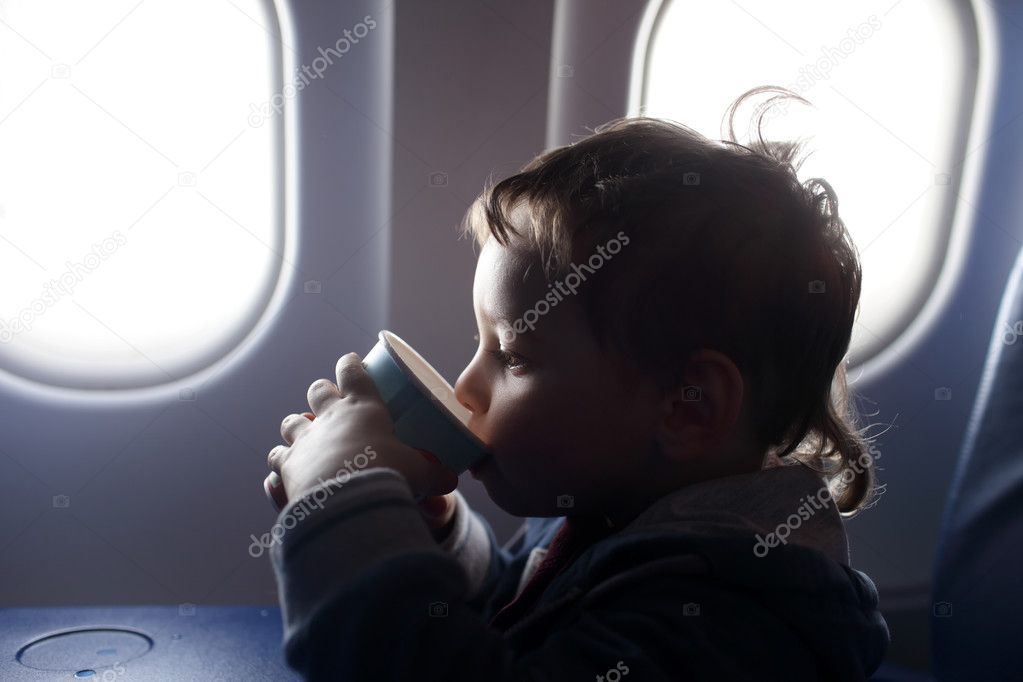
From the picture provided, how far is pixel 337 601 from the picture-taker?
2.22 ft

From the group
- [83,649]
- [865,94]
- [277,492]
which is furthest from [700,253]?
[83,649]

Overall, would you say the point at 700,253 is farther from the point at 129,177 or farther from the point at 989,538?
the point at 129,177

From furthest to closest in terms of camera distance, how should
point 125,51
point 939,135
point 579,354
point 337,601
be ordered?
point 939,135 → point 125,51 → point 579,354 → point 337,601

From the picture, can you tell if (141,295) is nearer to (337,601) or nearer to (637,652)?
(337,601)

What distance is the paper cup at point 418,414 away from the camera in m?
0.84

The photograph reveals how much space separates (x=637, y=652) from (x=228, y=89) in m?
0.95

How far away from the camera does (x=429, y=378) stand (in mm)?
1002

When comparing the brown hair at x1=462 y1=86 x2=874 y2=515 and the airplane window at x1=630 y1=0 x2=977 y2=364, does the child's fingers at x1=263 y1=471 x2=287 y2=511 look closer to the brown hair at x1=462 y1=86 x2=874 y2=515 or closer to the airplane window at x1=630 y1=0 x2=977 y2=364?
the brown hair at x1=462 y1=86 x2=874 y2=515

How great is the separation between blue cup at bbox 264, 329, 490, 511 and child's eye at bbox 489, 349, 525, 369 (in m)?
0.08

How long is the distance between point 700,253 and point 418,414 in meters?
0.34

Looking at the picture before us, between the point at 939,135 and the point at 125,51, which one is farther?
the point at 939,135

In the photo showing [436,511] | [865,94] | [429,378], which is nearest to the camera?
[429,378]

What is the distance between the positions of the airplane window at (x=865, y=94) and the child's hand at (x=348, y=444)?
66 centimetres

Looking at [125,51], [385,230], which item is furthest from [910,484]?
[125,51]
